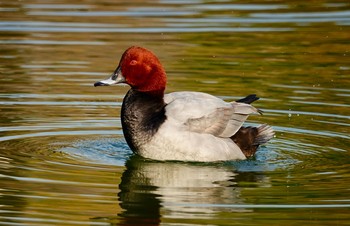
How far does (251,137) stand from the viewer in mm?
12367

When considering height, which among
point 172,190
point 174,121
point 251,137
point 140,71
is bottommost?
point 172,190

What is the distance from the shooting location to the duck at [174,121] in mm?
11625

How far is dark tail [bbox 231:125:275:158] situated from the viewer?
12281mm

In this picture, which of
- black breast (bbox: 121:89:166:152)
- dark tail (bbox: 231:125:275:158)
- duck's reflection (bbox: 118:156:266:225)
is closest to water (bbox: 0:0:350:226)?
duck's reflection (bbox: 118:156:266:225)

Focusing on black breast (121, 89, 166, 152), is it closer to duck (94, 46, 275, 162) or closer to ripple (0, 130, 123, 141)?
duck (94, 46, 275, 162)

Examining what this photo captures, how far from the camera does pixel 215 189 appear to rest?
10688 millimetres

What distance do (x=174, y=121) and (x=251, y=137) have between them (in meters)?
1.10

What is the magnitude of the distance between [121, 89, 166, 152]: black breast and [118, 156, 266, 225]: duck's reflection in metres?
0.27

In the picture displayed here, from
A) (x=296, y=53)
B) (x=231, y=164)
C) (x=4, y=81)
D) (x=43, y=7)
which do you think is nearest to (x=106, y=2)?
(x=43, y=7)

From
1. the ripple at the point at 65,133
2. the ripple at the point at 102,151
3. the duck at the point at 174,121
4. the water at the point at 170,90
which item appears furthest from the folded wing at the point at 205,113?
the ripple at the point at 65,133

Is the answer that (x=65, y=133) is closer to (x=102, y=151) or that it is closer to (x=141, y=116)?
(x=102, y=151)

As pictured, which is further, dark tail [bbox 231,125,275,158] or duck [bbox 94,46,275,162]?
dark tail [bbox 231,125,275,158]

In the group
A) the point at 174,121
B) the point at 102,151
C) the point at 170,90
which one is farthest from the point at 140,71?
the point at 170,90

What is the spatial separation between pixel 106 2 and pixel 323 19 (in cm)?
446
